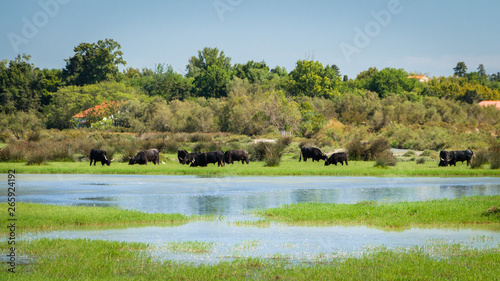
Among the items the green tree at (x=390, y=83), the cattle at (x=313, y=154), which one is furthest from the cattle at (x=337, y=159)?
the green tree at (x=390, y=83)

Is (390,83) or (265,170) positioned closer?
(265,170)

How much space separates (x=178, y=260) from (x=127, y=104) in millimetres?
68559

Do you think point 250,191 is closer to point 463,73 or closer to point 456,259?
point 456,259

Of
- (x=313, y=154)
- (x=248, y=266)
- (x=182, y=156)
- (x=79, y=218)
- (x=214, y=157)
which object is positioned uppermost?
(x=313, y=154)

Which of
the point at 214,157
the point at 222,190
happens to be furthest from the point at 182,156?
the point at 222,190

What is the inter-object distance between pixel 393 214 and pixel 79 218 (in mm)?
8648

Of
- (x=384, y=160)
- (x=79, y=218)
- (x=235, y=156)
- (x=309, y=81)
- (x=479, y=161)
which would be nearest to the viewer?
(x=79, y=218)

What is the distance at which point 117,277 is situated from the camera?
9727 millimetres

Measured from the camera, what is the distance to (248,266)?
1073 cm

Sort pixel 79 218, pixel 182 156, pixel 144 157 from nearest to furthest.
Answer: pixel 79 218, pixel 144 157, pixel 182 156

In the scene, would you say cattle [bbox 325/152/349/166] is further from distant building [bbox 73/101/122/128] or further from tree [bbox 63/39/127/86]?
tree [bbox 63/39/127/86]

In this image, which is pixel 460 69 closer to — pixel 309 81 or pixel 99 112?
pixel 309 81

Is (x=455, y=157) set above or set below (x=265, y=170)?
above

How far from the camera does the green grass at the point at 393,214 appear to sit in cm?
1596
